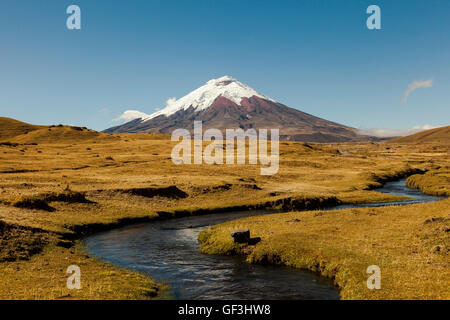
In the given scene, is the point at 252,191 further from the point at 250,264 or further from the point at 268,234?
the point at 250,264

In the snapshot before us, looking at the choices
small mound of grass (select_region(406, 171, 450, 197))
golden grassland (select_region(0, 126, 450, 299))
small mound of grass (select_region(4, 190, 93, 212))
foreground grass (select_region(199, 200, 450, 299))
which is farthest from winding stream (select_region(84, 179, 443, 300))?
small mound of grass (select_region(406, 171, 450, 197))

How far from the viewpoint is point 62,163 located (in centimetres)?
11056

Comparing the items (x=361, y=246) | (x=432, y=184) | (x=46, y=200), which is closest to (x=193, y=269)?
(x=361, y=246)

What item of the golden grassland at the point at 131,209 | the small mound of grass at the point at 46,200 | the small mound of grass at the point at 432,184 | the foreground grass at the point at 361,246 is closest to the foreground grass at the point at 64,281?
the golden grassland at the point at 131,209

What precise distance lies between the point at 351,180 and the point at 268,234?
2546 inches

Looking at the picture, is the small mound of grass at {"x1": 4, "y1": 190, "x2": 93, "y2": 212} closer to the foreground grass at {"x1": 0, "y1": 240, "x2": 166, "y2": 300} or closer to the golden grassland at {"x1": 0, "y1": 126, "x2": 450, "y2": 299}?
the golden grassland at {"x1": 0, "y1": 126, "x2": 450, "y2": 299}

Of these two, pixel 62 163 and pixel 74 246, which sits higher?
pixel 62 163

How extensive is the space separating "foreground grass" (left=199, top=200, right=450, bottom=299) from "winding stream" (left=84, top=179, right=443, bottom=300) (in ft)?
5.18

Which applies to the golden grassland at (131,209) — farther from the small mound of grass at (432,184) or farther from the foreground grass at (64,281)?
the small mound of grass at (432,184)

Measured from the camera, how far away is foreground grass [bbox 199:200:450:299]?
24.7 metres

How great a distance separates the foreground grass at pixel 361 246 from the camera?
80.9 feet

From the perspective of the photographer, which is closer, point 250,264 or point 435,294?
point 435,294

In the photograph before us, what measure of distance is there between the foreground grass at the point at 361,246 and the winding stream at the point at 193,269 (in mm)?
1579

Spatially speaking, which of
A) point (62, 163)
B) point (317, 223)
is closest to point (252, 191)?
point (317, 223)
